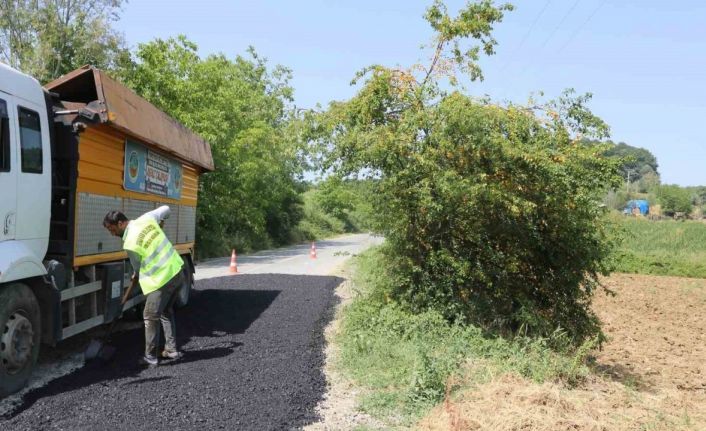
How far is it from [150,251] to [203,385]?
1.54 metres

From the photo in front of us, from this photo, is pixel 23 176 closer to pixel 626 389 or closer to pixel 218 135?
pixel 626 389

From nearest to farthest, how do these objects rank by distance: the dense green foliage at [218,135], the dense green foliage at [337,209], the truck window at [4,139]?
the truck window at [4,139], the dense green foliage at [337,209], the dense green foliage at [218,135]

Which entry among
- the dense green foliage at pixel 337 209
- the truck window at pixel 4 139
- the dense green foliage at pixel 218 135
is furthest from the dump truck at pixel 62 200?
the dense green foliage at pixel 218 135

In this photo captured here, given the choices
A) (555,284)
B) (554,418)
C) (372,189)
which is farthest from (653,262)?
(554,418)

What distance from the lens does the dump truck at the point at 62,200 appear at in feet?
16.7

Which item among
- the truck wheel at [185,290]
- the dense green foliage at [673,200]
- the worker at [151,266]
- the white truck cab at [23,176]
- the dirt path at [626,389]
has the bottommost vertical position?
the dirt path at [626,389]

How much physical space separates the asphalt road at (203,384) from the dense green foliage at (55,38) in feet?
58.1

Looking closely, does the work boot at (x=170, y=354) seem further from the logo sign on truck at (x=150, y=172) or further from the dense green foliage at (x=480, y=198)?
the dense green foliage at (x=480, y=198)

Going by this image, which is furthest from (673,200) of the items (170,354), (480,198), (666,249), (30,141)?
(30,141)

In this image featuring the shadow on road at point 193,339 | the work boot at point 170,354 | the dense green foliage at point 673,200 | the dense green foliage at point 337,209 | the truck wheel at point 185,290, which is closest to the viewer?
the shadow on road at point 193,339

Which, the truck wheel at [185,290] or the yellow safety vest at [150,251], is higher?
the yellow safety vest at [150,251]

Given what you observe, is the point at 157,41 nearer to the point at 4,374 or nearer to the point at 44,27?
the point at 44,27

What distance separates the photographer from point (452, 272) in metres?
8.30

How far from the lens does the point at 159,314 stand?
20.2ft
